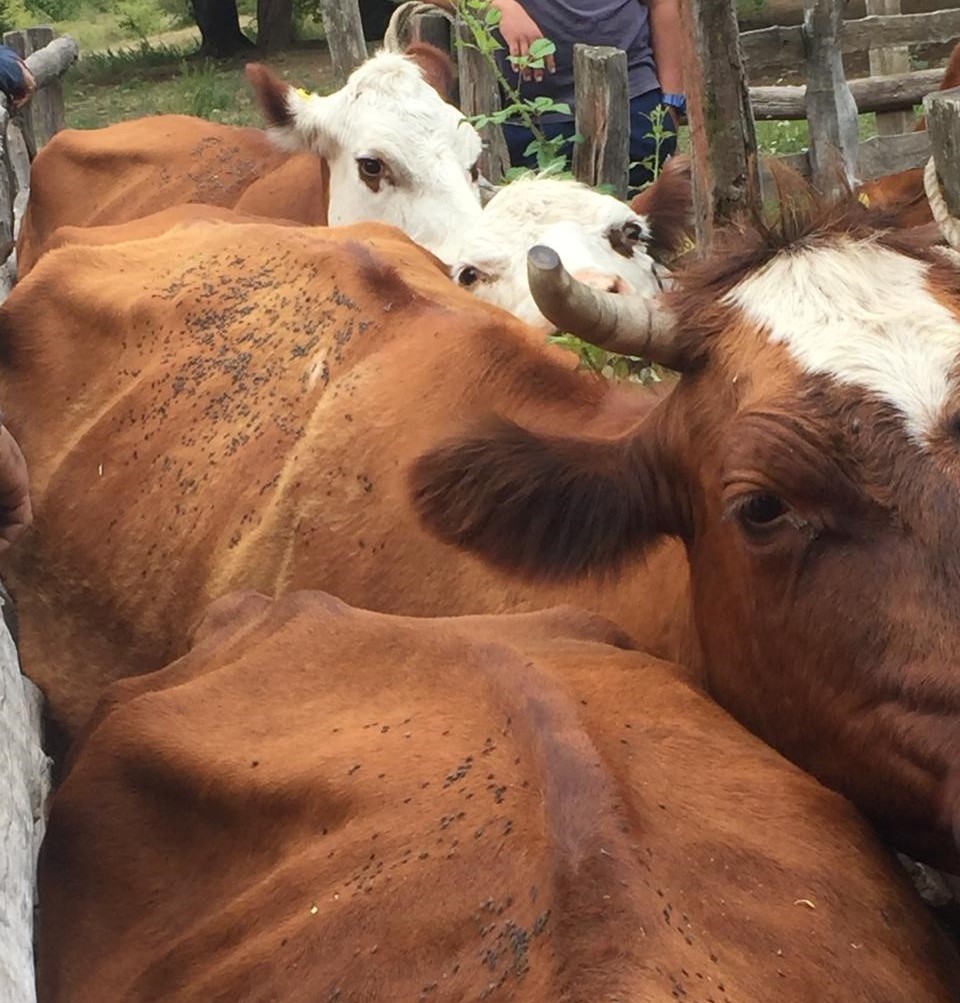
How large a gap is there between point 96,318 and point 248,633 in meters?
1.79

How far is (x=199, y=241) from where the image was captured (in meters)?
4.73

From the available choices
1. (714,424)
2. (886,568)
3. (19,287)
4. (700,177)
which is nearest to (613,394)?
(700,177)

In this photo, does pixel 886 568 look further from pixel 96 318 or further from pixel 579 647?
pixel 96 318

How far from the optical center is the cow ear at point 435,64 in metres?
7.49

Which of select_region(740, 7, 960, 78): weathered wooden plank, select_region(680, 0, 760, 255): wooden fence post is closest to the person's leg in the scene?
select_region(680, 0, 760, 255): wooden fence post

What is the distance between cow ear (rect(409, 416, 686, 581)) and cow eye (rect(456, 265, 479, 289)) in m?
2.14

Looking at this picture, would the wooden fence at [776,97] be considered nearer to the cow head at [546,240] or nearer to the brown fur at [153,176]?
the brown fur at [153,176]

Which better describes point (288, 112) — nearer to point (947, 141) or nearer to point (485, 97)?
point (485, 97)

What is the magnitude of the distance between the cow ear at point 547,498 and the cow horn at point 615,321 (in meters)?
0.17

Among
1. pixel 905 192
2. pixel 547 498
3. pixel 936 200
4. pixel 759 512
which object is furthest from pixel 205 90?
pixel 759 512

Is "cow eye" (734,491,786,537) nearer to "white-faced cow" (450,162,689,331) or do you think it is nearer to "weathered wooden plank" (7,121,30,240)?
"white-faced cow" (450,162,689,331)

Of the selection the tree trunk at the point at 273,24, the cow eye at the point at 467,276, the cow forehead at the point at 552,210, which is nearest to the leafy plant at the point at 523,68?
the cow forehead at the point at 552,210

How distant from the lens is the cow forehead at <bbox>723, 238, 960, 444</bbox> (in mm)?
2344

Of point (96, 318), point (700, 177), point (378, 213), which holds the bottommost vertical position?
point (378, 213)
